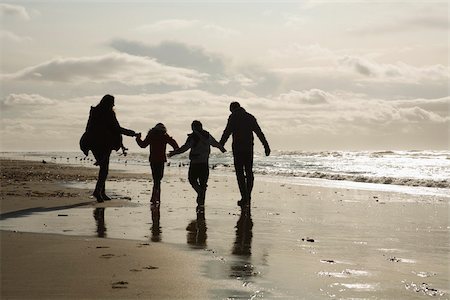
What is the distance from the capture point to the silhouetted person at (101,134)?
11.3 metres

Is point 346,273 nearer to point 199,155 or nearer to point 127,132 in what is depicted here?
point 199,155

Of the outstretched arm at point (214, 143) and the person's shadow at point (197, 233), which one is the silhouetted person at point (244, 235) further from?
the outstretched arm at point (214, 143)

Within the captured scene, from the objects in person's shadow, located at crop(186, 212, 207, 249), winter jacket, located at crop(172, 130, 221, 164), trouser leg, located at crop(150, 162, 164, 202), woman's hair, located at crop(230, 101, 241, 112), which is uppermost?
woman's hair, located at crop(230, 101, 241, 112)

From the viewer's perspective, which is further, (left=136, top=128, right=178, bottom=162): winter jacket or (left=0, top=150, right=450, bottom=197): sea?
(left=0, top=150, right=450, bottom=197): sea

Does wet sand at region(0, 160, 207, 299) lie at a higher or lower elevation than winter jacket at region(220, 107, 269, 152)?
lower

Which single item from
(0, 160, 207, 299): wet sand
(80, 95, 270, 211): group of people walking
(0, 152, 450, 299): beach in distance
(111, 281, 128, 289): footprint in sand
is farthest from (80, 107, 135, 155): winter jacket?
(111, 281, 128, 289): footprint in sand

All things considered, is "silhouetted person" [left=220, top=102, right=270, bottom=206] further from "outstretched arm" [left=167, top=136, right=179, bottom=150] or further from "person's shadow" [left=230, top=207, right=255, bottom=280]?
"person's shadow" [left=230, top=207, right=255, bottom=280]

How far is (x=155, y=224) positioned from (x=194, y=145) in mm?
3326

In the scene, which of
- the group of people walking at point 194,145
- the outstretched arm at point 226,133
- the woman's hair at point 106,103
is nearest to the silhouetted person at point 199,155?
the group of people walking at point 194,145

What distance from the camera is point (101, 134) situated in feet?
37.2

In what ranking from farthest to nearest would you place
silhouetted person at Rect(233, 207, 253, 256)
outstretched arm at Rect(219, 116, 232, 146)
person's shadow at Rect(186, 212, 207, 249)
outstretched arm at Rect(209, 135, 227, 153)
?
outstretched arm at Rect(219, 116, 232, 146) < outstretched arm at Rect(209, 135, 227, 153) < person's shadow at Rect(186, 212, 207, 249) < silhouetted person at Rect(233, 207, 253, 256)

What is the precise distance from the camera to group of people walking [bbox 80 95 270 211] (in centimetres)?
1127

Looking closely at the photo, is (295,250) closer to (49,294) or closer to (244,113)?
(49,294)

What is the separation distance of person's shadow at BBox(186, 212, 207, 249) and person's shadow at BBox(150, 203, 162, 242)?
43 cm
